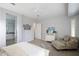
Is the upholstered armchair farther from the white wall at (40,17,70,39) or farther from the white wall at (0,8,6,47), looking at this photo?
the white wall at (0,8,6,47)

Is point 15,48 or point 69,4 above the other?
point 69,4

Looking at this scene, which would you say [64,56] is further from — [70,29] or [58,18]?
[58,18]

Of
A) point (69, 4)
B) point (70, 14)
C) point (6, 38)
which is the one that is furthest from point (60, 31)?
point (6, 38)

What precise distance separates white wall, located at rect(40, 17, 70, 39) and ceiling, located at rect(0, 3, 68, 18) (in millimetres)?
89

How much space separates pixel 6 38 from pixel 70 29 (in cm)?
115

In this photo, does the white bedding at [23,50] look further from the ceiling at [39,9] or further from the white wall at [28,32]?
the ceiling at [39,9]

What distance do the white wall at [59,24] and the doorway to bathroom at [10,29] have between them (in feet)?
1.70

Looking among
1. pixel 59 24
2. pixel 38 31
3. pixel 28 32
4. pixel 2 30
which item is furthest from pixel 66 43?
pixel 2 30

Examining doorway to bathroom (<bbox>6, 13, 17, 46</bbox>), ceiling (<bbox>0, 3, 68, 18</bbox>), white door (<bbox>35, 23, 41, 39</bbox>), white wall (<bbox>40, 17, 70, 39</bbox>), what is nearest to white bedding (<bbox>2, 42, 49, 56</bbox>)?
doorway to bathroom (<bbox>6, 13, 17, 46</bbox>)

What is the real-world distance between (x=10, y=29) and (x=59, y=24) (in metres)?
0.89

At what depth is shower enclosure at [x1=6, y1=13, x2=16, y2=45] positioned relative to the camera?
1.65 m

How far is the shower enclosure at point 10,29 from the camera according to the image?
165 centimetres

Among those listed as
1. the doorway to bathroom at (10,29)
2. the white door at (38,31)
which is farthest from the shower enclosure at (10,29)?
the white door at (38,31)

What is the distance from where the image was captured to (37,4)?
5.40ft
